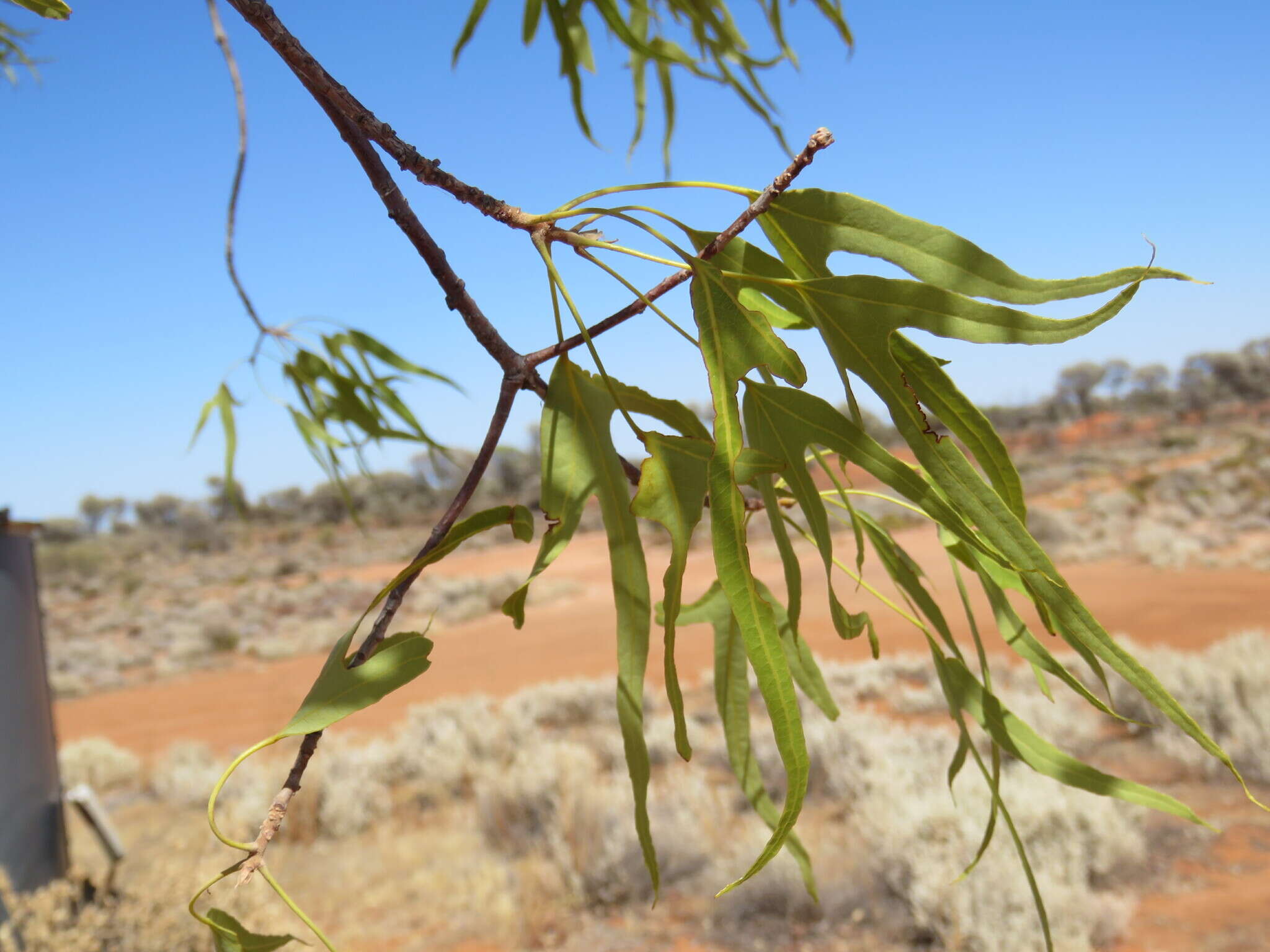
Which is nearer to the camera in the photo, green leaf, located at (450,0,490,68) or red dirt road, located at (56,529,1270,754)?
green leaf, located at (450,0,490,68)

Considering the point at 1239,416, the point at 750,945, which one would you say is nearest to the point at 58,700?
the point at 750,945

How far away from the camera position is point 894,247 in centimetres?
61

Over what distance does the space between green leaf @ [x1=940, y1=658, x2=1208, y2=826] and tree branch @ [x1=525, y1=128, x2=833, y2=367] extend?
1.84ft

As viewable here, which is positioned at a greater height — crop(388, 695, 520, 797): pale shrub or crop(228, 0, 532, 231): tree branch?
crop(228, 0, 532, 231): tree branch

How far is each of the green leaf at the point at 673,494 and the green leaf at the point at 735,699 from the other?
29 cm

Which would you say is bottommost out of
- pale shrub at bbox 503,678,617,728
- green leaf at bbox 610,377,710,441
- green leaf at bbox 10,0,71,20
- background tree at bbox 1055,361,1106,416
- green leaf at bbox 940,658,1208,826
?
pale shrub at bbox 503,678,617,728

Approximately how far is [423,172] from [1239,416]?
30.7 metres

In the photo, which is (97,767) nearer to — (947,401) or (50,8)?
(50,8)

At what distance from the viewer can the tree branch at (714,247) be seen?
54cm

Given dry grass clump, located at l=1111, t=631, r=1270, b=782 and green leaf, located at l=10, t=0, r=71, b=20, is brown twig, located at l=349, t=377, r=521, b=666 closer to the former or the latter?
green leaf, located at l=10, t=0, r=71, b=20

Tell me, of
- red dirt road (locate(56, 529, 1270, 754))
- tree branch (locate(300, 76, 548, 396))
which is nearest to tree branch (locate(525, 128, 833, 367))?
tree branch (locate(300, 76, 548, 396))

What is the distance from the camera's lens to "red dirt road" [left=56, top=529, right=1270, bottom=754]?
721cm

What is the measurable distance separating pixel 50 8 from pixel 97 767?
631cm

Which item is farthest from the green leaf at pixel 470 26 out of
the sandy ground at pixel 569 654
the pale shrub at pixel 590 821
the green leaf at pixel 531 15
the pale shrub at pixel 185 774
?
the pale shrub at pixel 185 774
